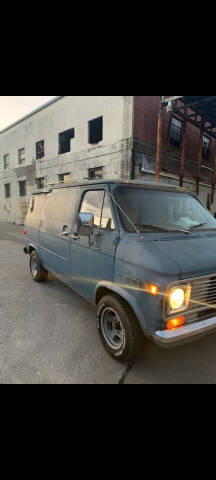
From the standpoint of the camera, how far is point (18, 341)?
2.98 m

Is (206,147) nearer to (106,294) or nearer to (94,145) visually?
(94,145)

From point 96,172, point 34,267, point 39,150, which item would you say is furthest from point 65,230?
point 39,150

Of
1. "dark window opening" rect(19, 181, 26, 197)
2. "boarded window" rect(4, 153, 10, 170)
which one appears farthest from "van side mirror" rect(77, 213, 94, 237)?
"boarded window" rect(4, 153, 10, 170)

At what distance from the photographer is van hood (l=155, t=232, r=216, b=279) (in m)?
2.09

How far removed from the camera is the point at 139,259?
219 centimetres

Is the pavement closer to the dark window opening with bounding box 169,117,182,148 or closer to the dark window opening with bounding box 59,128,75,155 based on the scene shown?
the dark window opening with bounding box 169,117,182,148

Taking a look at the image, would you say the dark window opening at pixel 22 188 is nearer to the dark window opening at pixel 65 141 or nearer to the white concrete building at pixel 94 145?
the white concrete building at pixel 94 145

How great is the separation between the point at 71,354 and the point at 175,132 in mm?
14494

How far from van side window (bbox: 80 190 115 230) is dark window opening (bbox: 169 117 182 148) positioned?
12285mm
